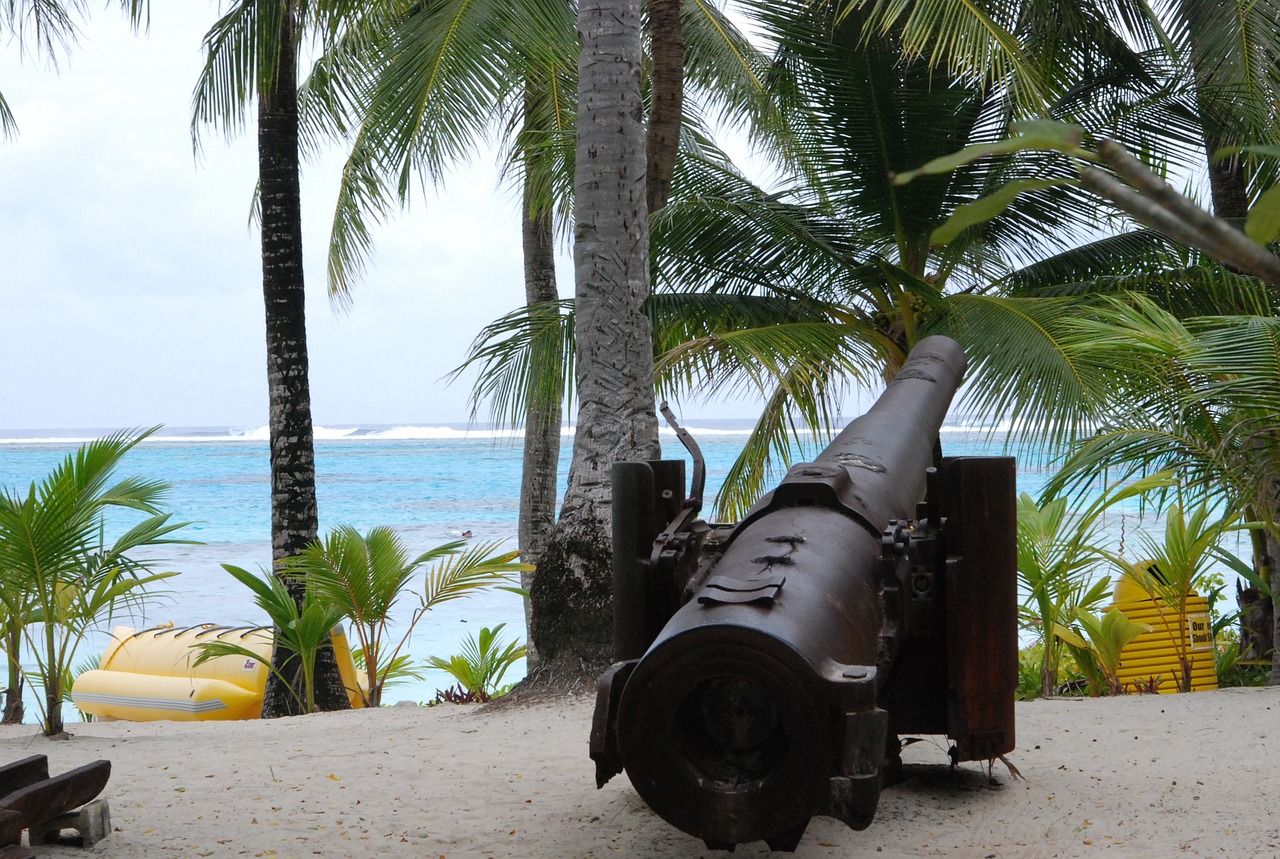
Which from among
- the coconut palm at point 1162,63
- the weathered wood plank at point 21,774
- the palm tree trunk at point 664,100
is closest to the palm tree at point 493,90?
the palm tree trunk at point 664,100

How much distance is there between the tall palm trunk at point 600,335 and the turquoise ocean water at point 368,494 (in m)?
0.79

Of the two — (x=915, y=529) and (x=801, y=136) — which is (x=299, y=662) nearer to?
(x=801, y=136)

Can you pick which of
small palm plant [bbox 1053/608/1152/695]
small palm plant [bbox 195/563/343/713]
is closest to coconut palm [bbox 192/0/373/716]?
small palm plant [bbox 195/563/343/713]

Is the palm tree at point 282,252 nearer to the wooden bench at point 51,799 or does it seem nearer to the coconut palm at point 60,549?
the coconut palm at point 60,549

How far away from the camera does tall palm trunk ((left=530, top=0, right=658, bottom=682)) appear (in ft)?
20.3

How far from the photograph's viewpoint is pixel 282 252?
8.66m

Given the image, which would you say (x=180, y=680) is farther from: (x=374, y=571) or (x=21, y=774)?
(x=21, y=774)

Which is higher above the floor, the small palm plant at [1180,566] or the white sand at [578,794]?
the small palm plant at [1180,566]

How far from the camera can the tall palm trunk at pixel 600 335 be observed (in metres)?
6.18

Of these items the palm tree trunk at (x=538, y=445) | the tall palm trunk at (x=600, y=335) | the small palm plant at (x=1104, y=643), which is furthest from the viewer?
the palm tree trunk at (x=538, y=445)

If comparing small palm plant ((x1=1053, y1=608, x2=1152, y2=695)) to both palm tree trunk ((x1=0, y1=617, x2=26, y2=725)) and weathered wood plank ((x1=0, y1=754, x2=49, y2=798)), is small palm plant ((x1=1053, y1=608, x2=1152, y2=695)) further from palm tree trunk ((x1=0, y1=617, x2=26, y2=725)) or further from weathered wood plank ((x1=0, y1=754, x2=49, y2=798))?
palm tree trunk ((x1=0, y1=617, x2=26, y2=725))

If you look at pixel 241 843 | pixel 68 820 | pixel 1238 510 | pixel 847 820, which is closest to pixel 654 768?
pixel 847 820

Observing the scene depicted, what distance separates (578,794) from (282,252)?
5878 mm

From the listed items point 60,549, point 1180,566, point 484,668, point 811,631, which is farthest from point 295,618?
point 811,631
